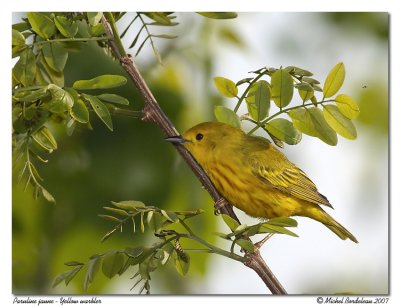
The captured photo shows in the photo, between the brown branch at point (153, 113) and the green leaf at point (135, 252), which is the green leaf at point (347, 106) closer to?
the brown branch at point (153, 113)

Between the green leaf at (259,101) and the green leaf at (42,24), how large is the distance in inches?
28.9

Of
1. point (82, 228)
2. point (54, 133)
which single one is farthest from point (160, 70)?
point (82, 228)

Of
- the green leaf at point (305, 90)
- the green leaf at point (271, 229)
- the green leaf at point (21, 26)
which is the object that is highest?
the green leaf at point (21, 26)

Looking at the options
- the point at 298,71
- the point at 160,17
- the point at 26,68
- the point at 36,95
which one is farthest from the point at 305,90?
the point at 26,68

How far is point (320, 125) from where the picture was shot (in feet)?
7.73

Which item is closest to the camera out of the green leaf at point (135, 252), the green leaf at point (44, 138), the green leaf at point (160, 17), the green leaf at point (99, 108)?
the green leaf at point (135, 252)

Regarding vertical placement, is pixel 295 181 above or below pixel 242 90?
below

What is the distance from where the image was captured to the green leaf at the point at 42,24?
8.02 ft

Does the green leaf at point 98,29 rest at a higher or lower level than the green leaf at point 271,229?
higher

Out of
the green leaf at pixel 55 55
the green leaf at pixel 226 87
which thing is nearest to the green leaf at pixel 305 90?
the green leaf at pixel 226 87

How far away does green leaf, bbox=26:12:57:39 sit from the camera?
8.02 ft
